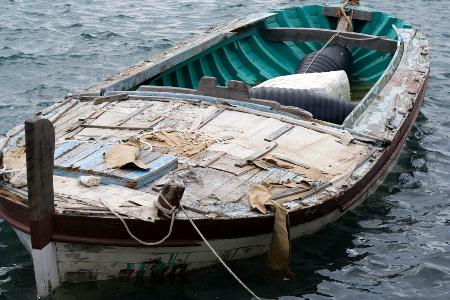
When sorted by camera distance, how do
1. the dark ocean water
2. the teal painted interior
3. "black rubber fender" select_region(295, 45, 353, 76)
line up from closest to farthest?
the dark ocean water → the teal painted interior → "black rubber fender" select_region(295, 45, 353, 76)

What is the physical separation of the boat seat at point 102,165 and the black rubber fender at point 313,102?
256 centimetres

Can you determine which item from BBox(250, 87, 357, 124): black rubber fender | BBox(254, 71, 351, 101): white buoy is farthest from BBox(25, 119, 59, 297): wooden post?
BBox(254, 71, 351, 101): white buoy

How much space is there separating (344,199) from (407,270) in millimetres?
1125

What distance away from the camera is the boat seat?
7.08 m

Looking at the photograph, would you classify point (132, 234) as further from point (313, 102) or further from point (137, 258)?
point (313, 102)

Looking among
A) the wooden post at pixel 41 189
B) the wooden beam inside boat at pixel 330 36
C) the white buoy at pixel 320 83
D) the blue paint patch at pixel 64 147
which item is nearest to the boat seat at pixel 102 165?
the blue paint patch at pixel 64 147

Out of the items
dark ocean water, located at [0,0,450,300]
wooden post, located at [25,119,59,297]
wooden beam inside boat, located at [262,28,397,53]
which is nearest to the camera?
wooden post, located at [25,119,59,297]

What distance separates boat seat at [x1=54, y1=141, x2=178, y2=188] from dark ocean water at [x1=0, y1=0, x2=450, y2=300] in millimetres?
1033

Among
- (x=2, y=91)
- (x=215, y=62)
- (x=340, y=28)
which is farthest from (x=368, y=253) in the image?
(x=2, y=91)

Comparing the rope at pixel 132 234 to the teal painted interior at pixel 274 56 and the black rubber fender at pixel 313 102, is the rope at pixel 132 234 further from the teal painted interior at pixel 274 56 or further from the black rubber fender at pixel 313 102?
the teal painted interior at pixel 274 56

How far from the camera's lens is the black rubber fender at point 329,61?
41.3ft

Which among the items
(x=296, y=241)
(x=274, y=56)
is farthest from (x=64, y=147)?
(x=274, y=56)

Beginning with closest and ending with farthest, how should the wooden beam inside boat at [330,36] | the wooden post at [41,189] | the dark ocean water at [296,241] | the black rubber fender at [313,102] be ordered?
the wooden post at [41,189]
the dark ocean water at [296,241]
the black rubber fender at [313,102]
the wooden beam inside boat at [330,36]

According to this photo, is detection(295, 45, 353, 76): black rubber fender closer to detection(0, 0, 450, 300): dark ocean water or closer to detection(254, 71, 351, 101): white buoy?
detection(254, 71, 351, 101): white buoy
